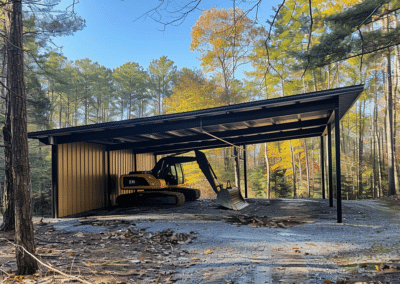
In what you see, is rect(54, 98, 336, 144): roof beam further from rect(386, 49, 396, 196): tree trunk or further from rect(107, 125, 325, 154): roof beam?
rect(386, 49, 396, 196): tree trunk

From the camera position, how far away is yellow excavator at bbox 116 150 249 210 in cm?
1188

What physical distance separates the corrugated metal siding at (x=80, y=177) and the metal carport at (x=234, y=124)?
35cm

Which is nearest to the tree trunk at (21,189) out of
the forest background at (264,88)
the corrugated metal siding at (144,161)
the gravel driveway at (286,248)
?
the gravel driveway at (286,248)

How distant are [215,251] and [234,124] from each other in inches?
249

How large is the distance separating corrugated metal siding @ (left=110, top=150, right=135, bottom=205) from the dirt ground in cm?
549

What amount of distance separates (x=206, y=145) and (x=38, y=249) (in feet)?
35.8

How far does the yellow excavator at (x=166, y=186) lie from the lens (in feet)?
39.0

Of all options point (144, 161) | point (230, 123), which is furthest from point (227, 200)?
point (144, 161)

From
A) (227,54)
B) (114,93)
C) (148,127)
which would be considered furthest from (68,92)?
(148,127)

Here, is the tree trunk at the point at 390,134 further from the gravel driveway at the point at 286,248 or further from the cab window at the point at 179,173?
the cab window at the point at 179,173

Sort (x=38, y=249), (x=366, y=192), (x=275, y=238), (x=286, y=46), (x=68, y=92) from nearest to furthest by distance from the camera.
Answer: (x=38, y=249) < (x=275, y=238) < (x=286, y=46) < (x=366, y=192) < (x=68, y=92)

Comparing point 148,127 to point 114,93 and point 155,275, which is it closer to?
point 155,275

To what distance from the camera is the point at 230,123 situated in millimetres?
10406

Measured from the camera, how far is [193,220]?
909 cm
